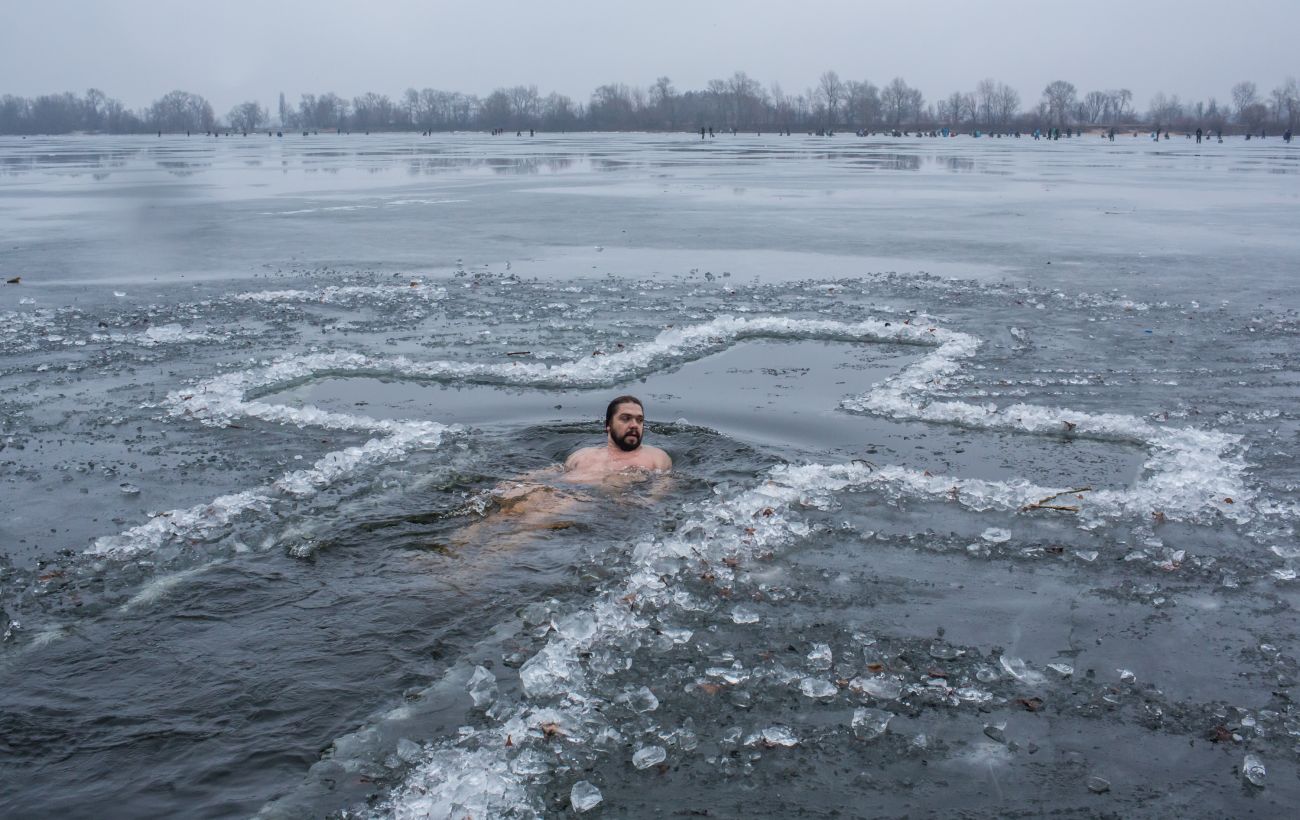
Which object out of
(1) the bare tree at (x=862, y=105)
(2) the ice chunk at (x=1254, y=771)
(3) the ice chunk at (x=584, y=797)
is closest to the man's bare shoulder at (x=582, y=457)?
(3) the ice chunk at (x=584, y=797)

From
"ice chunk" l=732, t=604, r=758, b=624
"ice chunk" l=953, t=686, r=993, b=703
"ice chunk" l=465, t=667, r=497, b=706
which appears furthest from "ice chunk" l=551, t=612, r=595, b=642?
"ice chunk" l=953, t=686, r=993, b=703

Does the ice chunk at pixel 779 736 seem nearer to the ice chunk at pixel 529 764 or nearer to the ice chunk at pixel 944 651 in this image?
the ice chunk at pixel 529 764

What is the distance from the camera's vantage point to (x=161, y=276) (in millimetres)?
15984

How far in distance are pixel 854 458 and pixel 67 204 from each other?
89.1 feet

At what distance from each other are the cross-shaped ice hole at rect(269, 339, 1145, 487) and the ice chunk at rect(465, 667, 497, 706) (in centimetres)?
345

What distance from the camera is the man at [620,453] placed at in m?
7.50

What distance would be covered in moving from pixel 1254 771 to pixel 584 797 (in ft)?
8.14

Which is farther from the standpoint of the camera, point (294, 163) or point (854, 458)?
point (294, 163)

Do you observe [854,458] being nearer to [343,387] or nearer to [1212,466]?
[1212,466]

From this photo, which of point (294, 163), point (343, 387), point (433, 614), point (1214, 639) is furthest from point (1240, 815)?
point (294, 163)

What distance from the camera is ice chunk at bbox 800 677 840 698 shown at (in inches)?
178

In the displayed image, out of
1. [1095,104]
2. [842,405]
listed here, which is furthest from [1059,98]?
[842,405]

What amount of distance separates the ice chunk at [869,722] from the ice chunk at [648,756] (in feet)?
2.56

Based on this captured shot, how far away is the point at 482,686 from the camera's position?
456 centimetres
